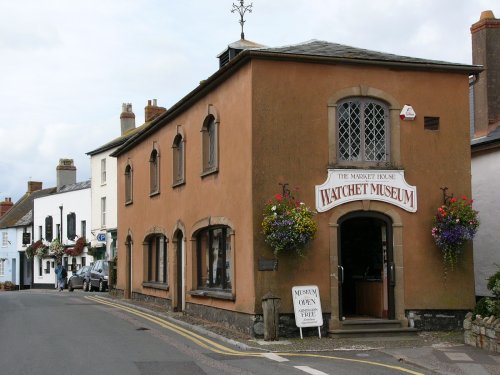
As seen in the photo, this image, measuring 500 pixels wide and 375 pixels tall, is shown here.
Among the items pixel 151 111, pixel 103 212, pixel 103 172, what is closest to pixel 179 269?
pixel 151 111

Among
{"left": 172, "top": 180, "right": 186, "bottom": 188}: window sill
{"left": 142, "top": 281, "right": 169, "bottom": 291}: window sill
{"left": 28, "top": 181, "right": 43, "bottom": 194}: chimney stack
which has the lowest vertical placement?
{"left": 142, "top": 281, "right": 169, "bottom": 291}: window sill

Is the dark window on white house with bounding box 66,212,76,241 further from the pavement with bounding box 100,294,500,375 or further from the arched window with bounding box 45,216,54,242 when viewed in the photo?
the pavement with bounding box 100,294,500,375

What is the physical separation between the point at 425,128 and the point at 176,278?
354 inches

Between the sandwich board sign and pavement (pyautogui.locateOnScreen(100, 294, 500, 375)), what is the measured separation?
338 mm

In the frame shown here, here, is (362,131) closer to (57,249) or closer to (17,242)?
(57,249)

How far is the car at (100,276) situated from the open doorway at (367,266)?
1990 cm

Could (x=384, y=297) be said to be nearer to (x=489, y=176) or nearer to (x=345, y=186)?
(x=345, y=186)

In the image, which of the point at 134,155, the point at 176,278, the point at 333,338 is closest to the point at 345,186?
the point at 333,338

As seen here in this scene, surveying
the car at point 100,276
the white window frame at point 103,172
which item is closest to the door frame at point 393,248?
the car at point 100,276

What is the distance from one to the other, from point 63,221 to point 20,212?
13576 millimetres

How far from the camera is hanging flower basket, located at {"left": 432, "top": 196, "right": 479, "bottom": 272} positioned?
49.9 ft

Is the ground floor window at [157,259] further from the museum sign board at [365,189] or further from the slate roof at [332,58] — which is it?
the museum sign board at [365,189]

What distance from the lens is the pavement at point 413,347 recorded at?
11.3 meters

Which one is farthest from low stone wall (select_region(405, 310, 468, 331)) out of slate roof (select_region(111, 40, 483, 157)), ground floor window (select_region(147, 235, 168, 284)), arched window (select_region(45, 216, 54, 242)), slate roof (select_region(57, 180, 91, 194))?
arched window (select_region(45, 216, 54, 242))
